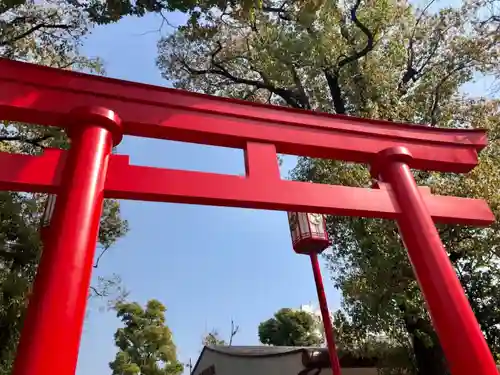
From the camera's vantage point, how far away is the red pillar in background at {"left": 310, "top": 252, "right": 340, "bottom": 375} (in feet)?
16.6

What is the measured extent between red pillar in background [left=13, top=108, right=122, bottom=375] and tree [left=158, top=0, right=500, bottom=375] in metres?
4.28

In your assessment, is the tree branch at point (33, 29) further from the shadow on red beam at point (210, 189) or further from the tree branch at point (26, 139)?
the shadow on red beam at point (210, 189)

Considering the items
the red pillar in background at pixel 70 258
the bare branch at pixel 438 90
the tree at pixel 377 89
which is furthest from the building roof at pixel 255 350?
the red pillar in background at pixel 70 258

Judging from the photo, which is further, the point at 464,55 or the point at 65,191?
the point at 464,55

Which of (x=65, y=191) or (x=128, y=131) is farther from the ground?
(x=128, y=131)

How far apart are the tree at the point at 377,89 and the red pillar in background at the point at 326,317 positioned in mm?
1230

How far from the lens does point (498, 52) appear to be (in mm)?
8961

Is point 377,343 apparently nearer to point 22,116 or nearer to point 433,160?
point 433,160

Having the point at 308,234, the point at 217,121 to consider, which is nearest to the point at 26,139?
the point at 308,234

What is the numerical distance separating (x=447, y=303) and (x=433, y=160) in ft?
5.08

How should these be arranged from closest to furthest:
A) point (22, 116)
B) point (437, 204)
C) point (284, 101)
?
point (22, 116), point (437, 204), point (284, 101)

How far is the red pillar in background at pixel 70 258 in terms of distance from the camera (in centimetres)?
184

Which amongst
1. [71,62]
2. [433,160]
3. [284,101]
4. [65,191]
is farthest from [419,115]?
[65,191]

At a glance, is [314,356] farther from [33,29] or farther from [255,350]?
[33,29]
